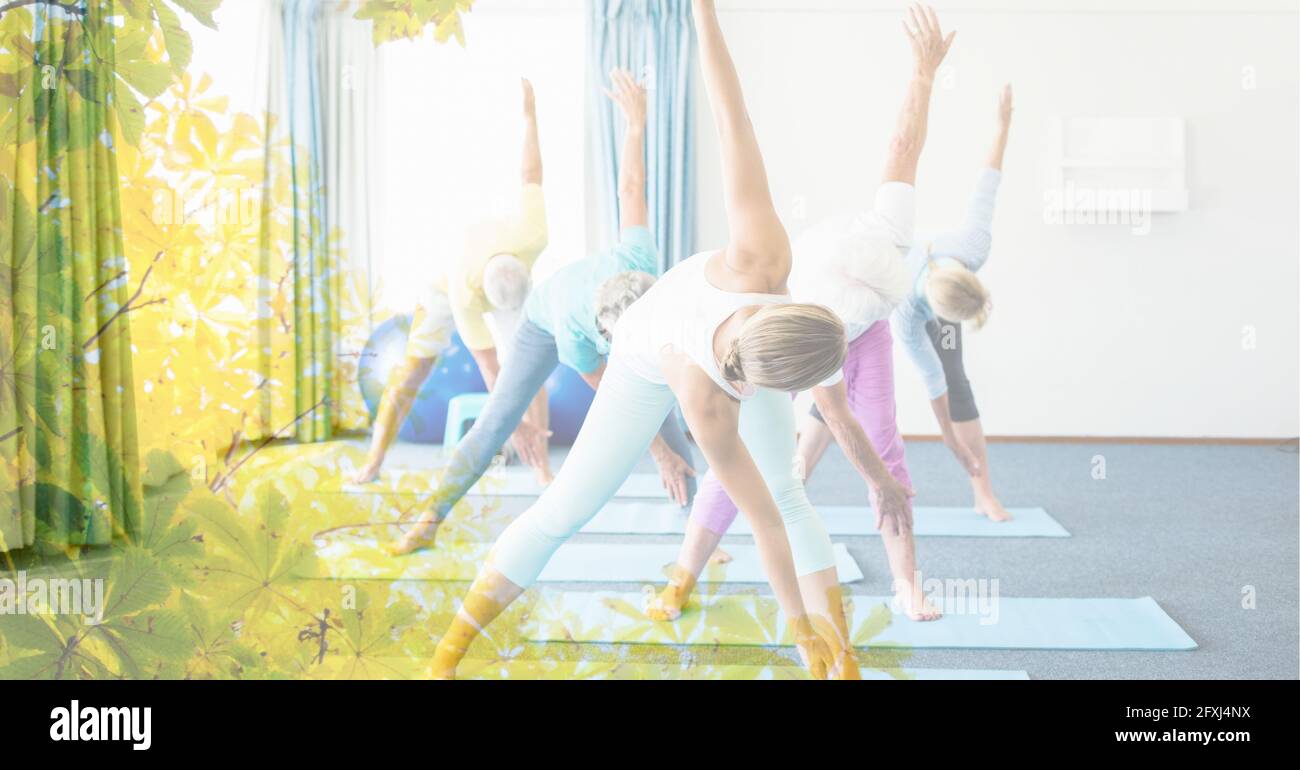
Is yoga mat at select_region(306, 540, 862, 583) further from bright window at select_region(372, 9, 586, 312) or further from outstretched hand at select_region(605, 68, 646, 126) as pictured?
outstretched hand at select_region(605, 68, 646, 126)

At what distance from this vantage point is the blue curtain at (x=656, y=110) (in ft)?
8.66

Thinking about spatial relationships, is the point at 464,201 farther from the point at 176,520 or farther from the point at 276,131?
the point at 176,520

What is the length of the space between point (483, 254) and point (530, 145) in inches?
11.6

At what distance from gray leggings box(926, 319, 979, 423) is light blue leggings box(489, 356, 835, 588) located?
90cm

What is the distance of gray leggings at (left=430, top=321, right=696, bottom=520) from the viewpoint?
8.20 ft

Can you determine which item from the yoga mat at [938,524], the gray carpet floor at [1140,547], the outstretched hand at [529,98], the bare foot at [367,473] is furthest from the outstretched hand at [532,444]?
the outstretched hand at [529,98]

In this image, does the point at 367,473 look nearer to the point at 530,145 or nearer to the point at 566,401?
the point at 566,401

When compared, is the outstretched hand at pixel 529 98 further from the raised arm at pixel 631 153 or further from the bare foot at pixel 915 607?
the bare foot at pixel 915 607

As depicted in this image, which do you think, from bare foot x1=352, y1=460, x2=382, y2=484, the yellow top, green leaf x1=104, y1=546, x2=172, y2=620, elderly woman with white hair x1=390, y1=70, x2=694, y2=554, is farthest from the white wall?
green leaf x1=104, y1=546, x2=172, y2=620

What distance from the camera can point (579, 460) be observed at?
7.18 feet

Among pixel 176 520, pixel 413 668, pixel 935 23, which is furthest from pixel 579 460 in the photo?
pixel 935 23

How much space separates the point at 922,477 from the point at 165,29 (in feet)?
8.91

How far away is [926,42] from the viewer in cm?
252

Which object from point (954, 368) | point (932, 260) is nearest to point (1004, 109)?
point (932, 260)
